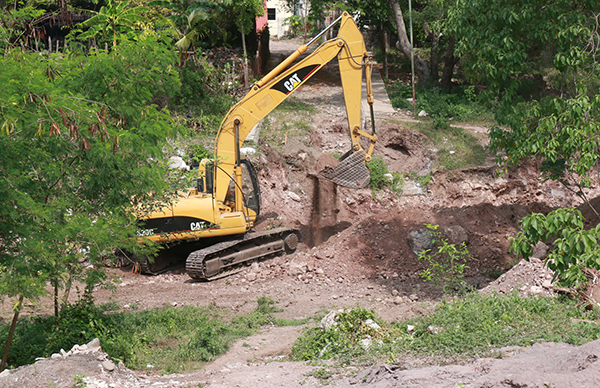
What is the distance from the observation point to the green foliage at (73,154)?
20.0 ft

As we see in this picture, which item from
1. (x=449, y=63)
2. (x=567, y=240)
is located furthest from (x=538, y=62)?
(x=449, y=63)

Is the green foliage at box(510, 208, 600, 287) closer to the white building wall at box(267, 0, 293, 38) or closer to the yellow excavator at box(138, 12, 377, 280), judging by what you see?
the yellow excavator at box(138, 12, 377, 280)

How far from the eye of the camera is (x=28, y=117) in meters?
6.10

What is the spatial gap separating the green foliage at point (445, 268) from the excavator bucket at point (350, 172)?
6.60 ft

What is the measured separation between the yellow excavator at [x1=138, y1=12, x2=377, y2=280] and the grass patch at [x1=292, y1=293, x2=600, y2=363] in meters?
4.37

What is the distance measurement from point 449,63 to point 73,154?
59.8 ft

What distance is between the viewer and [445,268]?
12.3 meters

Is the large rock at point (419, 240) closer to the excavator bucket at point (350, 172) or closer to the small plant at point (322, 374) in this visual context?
the excavator bucket at point (350, 172)

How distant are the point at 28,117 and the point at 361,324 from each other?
4833 mm

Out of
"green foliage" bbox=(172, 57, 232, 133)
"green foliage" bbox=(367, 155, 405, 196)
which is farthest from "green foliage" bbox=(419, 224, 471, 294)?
"green foliage" bbox=(172, 57, 232, 133)

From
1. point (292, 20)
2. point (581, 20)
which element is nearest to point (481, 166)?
point (581, 20)

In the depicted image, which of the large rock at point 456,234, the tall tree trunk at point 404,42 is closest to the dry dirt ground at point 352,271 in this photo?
the large rock at point 456,234

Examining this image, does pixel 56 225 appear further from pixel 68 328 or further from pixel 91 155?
pixel 68 328

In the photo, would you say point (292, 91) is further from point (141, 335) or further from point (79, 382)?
point (79, 382)
